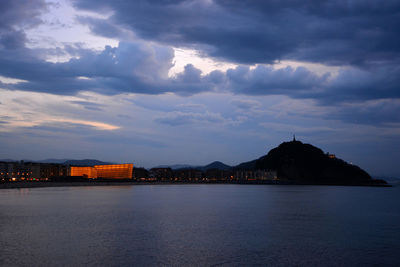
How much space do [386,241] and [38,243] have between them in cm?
2720

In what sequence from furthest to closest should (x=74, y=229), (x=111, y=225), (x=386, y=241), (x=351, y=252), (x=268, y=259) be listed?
(x=111, y=225)
(x=74, y=229)
(x=386, y=241)
(x=351, y=252)
(x=268, y=259)

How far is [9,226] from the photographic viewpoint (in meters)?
37.9

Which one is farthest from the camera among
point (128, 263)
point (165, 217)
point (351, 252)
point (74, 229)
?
point (165, 217)

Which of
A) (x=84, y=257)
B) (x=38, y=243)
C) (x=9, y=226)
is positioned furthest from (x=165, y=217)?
(x=84, y=257)

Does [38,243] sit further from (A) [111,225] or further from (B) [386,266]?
(B) [386,266]

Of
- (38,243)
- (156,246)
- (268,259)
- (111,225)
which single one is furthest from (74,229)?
(268,259)

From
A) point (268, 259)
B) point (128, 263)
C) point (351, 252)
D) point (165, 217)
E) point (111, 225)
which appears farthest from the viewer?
point (165, 217)

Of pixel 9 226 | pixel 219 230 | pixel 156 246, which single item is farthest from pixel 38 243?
pixel 219 230

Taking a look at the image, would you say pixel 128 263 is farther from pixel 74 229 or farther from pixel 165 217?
pixel 165 217

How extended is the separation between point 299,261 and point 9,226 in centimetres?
2769

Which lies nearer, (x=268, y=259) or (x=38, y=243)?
(x=268, y=259)

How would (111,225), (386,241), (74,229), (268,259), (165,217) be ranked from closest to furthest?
(268,259) → (386,241) → (74,229) → (111,225) → (165,217)

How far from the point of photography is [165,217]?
48562 mm

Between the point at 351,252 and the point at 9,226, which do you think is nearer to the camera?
the point at 351,252
